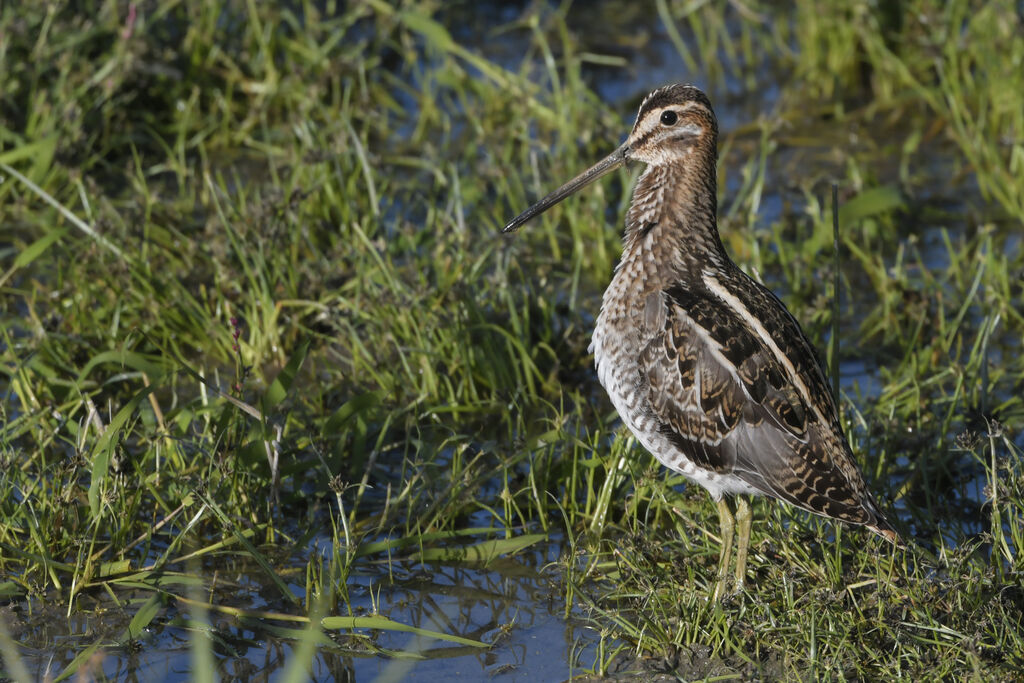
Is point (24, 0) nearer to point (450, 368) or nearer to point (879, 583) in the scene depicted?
point (450, 368)

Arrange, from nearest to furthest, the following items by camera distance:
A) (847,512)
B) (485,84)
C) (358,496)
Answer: (847,512), (358,496), (485,84)

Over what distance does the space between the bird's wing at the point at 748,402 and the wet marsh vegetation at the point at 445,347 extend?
0.34 m

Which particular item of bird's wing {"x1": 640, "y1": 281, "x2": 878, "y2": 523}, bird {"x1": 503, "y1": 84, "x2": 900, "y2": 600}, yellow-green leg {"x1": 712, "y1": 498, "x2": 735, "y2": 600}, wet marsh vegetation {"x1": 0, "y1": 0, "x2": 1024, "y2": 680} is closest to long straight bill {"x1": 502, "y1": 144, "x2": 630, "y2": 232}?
bird {"x1": 503, "y1": 84, "x2": 900, "y2": 600}

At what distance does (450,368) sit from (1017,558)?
7.01 ft

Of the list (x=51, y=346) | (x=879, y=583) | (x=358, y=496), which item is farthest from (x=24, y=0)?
(x=879, y=583)

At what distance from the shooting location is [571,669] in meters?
4.12

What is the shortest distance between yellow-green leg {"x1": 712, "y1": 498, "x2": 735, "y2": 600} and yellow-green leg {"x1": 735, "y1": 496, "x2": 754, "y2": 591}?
0.10 feet

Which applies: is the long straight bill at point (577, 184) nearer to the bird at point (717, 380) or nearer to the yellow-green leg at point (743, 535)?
the bird at point (717, 380)

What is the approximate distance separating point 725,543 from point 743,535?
0.21ft

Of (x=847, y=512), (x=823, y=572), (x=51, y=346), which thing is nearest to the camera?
(x=847, y=512)

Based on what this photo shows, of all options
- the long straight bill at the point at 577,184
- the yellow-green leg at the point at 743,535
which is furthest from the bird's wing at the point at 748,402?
the long straight bill at the point at 577,184

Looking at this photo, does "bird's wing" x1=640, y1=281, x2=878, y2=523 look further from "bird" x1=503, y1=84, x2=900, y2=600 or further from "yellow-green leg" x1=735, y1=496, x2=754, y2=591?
"yellow-green leg" x1=735, y1=496, x2=754, y2=591

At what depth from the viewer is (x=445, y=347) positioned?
5473mm

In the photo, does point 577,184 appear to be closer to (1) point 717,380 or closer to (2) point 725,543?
(1) point 717,380
